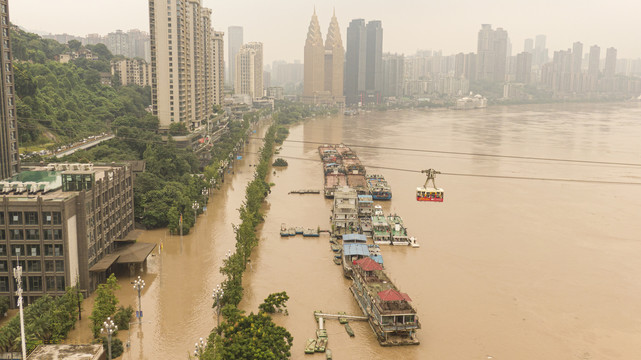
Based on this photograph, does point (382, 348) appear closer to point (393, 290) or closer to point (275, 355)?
point (393, 290)

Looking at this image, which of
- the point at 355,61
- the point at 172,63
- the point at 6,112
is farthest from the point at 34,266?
the point at 355,61

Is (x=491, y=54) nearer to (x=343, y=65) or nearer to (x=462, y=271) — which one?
(x=343, y=65)

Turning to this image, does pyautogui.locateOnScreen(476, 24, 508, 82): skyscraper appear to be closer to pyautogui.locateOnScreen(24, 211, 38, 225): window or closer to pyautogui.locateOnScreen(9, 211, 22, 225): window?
pyautogui.locateOnScreen(24, 211, 38, 225): window

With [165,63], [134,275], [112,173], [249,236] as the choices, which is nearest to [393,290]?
[249,236]

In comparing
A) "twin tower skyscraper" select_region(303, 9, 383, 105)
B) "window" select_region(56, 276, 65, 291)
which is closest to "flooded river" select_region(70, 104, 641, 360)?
"window" select_region(56, 276, 65, 291)

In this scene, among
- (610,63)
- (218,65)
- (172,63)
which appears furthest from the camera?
(610,63)

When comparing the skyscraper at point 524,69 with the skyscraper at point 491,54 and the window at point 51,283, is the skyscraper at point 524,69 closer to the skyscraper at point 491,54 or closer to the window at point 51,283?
the skyscraper at point 491,54
